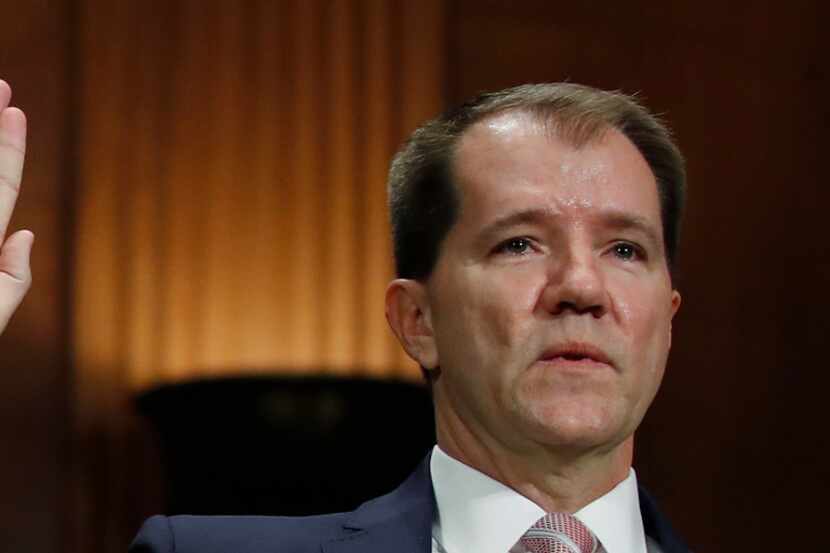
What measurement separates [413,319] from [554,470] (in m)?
0.23

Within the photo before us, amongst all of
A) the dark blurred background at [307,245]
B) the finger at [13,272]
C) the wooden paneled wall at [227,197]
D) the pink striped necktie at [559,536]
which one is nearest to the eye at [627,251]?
the pink striped necktie at [559,536]

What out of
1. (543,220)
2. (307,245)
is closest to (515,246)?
(543,220)

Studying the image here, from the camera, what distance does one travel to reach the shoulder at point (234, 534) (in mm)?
1635

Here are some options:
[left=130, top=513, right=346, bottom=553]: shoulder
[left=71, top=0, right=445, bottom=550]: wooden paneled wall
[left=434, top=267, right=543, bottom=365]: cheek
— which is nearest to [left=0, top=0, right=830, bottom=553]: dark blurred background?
[left=71, top=0, right=445, bottom=550]: wooden paneled wall

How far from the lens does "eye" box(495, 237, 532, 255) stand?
1603 mm

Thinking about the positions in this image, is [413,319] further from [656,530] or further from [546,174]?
[656,530]

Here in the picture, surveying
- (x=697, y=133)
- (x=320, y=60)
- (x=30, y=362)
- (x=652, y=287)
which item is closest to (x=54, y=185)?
(x=30, y=362)

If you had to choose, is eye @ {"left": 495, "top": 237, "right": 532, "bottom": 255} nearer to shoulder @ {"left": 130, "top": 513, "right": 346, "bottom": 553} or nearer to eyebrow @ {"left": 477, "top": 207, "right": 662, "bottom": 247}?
eyebrow @ {"left": 477, "top": 207, "right": 662, "bottom": 247}

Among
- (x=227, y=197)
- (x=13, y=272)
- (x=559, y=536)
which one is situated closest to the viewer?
(x=13, y=272)

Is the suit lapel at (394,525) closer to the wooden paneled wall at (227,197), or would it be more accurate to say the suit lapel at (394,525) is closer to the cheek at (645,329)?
the cheek at (645,329)

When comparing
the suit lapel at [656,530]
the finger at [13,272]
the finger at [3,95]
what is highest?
the finger at [3,95]

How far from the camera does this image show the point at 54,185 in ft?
9.15

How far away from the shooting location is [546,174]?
1616 mm

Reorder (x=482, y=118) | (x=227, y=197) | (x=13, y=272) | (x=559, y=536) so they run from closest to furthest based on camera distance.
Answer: (x=13, y=272)
(x=559, y=536)
(x=482, y=118)
(x=227, y=197)
